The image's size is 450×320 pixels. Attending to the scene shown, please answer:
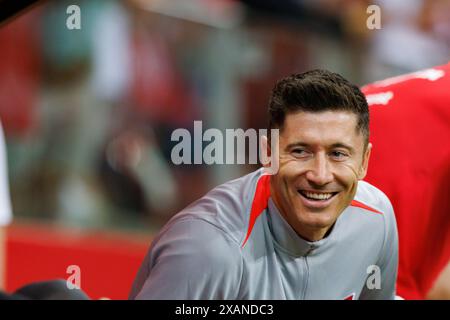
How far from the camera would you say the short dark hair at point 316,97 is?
893 millimetres

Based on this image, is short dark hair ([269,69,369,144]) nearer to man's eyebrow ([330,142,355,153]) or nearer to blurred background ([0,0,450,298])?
man's eyebrow ([330,142,355,153])

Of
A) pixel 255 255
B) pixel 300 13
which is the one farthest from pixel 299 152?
pixel 300 13

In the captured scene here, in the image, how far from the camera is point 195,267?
0.86 meters

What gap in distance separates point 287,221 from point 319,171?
0.07 m

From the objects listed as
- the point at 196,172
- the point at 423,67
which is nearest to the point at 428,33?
the point at 423,67

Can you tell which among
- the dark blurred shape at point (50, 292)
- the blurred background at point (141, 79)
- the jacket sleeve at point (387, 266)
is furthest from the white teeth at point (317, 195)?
the blurred background at point (141, 79)

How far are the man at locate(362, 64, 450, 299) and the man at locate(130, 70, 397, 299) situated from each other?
18 cm

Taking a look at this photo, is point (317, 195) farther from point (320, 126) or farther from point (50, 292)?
point (50, 292)

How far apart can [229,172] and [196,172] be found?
0.13m

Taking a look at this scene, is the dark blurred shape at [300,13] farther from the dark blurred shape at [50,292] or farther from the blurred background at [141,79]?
the dark blurred shape at [50,292]

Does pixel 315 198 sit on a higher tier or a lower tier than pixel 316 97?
lower

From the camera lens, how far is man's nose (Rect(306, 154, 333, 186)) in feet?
2.94

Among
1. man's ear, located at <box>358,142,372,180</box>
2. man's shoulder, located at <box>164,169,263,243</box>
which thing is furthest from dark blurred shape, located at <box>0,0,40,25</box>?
man's ear, located at <box>358,142,372,180</box>
